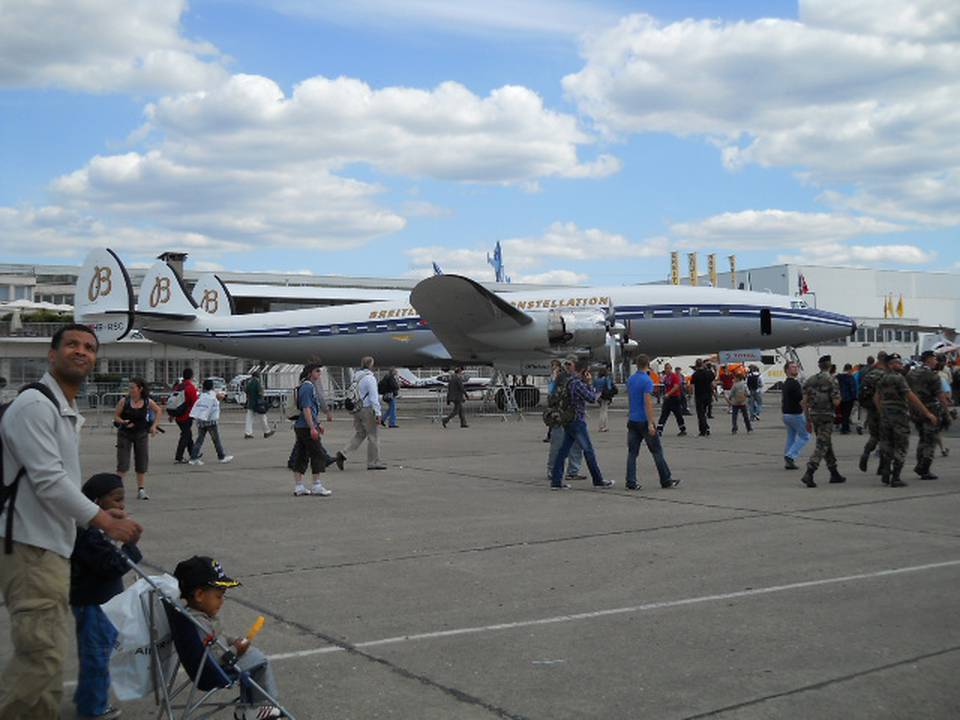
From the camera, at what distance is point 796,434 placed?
14.8m

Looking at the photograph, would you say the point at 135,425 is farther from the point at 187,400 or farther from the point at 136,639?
the point at 136,639

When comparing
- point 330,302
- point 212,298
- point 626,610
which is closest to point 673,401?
point 626,610

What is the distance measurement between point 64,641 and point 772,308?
30.3m

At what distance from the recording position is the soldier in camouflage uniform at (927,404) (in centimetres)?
1310

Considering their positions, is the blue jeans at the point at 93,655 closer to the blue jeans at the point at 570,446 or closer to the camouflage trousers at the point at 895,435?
the blue jeans at the point at 570,446

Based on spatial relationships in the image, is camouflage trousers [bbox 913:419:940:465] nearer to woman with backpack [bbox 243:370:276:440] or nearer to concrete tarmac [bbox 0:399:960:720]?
concrete tarmac [bbox 0:399:960:720]

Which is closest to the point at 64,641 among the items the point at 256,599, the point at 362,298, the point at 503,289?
the point at 256,599

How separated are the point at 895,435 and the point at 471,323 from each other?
1855cm

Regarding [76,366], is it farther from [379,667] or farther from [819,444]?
[819,444]

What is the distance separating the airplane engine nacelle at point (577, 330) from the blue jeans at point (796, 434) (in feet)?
47.6


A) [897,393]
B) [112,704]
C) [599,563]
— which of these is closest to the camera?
[112,704]

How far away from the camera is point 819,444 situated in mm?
12625

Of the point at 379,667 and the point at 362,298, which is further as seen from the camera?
the point at 362,298

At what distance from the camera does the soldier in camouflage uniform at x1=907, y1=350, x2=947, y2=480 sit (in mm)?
13102
